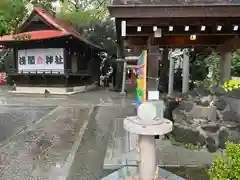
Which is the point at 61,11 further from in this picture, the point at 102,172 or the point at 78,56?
the point at 102,172

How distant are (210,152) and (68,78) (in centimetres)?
1409

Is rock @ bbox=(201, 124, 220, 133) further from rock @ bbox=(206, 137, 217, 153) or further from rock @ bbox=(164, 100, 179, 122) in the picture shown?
rock @ bbox=(164, 100, 179, 122)

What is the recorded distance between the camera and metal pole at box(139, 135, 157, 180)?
11.5 feet

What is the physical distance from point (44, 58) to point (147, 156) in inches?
634

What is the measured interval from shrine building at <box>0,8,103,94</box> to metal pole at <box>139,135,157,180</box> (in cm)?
1449

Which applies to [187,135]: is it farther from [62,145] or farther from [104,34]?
[104,34]

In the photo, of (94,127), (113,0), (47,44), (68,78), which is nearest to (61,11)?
(47,44)

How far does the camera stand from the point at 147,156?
3516mm

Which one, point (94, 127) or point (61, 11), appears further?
point (61, 11)

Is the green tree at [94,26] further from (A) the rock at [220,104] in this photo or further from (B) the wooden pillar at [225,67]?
(A) the rock at [220,104]

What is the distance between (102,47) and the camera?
2245cm

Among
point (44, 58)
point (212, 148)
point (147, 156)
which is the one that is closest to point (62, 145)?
point (147, 156)

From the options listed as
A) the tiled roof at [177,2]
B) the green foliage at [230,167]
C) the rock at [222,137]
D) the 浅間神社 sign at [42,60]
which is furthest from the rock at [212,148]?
the 浅間神社 sign at [42,60]

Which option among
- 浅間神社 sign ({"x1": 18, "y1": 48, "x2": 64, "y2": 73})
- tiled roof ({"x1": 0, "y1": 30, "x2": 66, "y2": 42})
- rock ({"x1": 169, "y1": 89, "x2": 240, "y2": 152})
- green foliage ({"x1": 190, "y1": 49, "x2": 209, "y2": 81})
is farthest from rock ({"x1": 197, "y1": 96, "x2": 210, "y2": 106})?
浅間神社 sign ({"x1": 18, "y1": 48, "x2": 64, "y2": 73})
